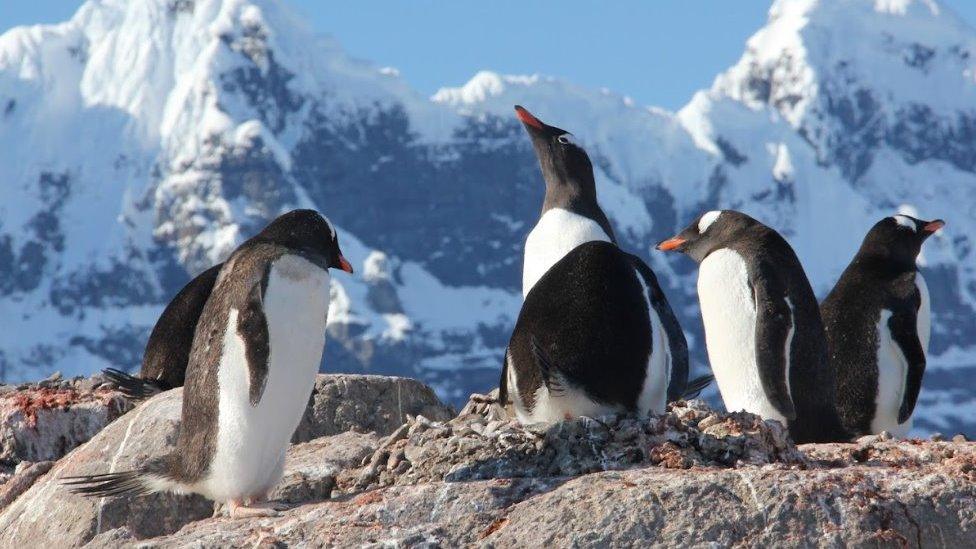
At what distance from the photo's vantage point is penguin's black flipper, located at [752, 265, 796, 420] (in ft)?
30.3

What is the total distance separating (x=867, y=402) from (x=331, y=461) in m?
4.49

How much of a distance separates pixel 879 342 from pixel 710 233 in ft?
5.07

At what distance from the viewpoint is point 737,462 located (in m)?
6.54

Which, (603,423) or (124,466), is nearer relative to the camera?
(603,423)

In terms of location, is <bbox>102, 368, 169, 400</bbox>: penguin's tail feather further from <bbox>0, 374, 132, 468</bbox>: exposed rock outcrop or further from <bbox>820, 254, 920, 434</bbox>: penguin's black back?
<bbox>820, 254, 920, 434</bbox>: penguin's black back

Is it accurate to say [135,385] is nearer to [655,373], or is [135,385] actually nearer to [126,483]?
[126,483]

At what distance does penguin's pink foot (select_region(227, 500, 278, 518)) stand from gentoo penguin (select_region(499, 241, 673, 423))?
3.95 ft

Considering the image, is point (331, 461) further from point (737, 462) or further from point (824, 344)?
point (824, 344)

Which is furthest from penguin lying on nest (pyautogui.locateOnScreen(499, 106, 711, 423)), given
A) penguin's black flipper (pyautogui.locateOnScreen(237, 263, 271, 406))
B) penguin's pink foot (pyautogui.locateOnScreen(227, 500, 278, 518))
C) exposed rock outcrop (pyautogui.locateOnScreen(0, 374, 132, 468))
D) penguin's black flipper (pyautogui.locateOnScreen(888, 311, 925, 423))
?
penguin's black flipper (pyautogui.locateOnScreen(888, 311, 925, 423))

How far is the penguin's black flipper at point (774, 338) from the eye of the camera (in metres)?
9.25

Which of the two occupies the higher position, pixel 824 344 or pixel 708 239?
pixel 708 239

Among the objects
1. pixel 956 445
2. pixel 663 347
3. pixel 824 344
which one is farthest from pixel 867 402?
pixel 663 347

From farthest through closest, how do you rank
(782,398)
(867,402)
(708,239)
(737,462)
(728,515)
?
(867,402) < (708,239) < (782,398) < (737,462) < (728,515)

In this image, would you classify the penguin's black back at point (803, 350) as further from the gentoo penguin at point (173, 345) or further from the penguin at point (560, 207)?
the gentoo penguin at point (173, 345)
